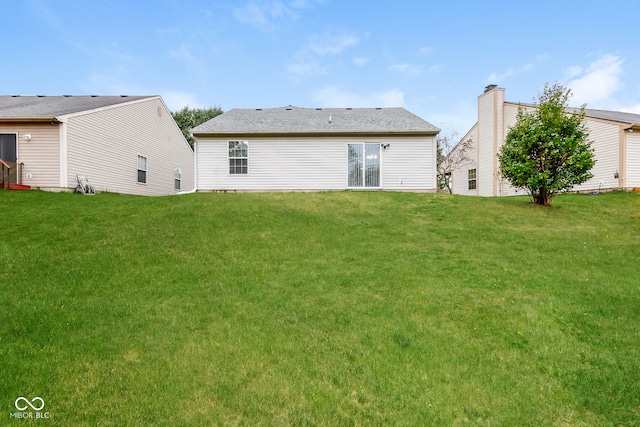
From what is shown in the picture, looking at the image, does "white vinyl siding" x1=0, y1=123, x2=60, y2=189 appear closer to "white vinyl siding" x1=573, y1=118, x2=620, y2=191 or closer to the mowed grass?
the mowed grass

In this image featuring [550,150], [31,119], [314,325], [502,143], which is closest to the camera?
[314,325]

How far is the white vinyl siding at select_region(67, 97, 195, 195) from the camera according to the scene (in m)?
14.6

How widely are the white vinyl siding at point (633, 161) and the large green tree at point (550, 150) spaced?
643 cm

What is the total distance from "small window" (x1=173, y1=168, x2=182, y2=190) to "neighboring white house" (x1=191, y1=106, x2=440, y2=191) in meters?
6.86

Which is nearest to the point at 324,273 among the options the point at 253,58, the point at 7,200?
the point at 7,200

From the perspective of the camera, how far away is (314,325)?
4.45 meters

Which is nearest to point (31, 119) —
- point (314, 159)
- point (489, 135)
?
point (314, 159)

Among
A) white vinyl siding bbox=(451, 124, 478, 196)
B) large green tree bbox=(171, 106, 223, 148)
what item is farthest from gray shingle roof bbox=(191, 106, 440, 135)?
large green tree bbox=(171, 106, 223, 148)

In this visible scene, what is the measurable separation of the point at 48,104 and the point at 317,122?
12866 mm

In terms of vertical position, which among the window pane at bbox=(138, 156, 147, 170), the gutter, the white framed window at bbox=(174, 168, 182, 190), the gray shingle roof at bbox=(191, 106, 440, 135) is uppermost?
the gray shingle roof at bbox=(191, 106, 440, 135)

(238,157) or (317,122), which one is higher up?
(317,122)

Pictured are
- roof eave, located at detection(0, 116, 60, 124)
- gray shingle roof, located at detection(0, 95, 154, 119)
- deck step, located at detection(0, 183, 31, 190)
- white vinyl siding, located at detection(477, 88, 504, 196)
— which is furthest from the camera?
white vinyl siding, located at detection(477, 88, 504, 196)

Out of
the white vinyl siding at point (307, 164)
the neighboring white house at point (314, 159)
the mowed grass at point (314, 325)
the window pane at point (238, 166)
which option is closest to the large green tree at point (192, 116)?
the neighboring white house at point (314, 159)
